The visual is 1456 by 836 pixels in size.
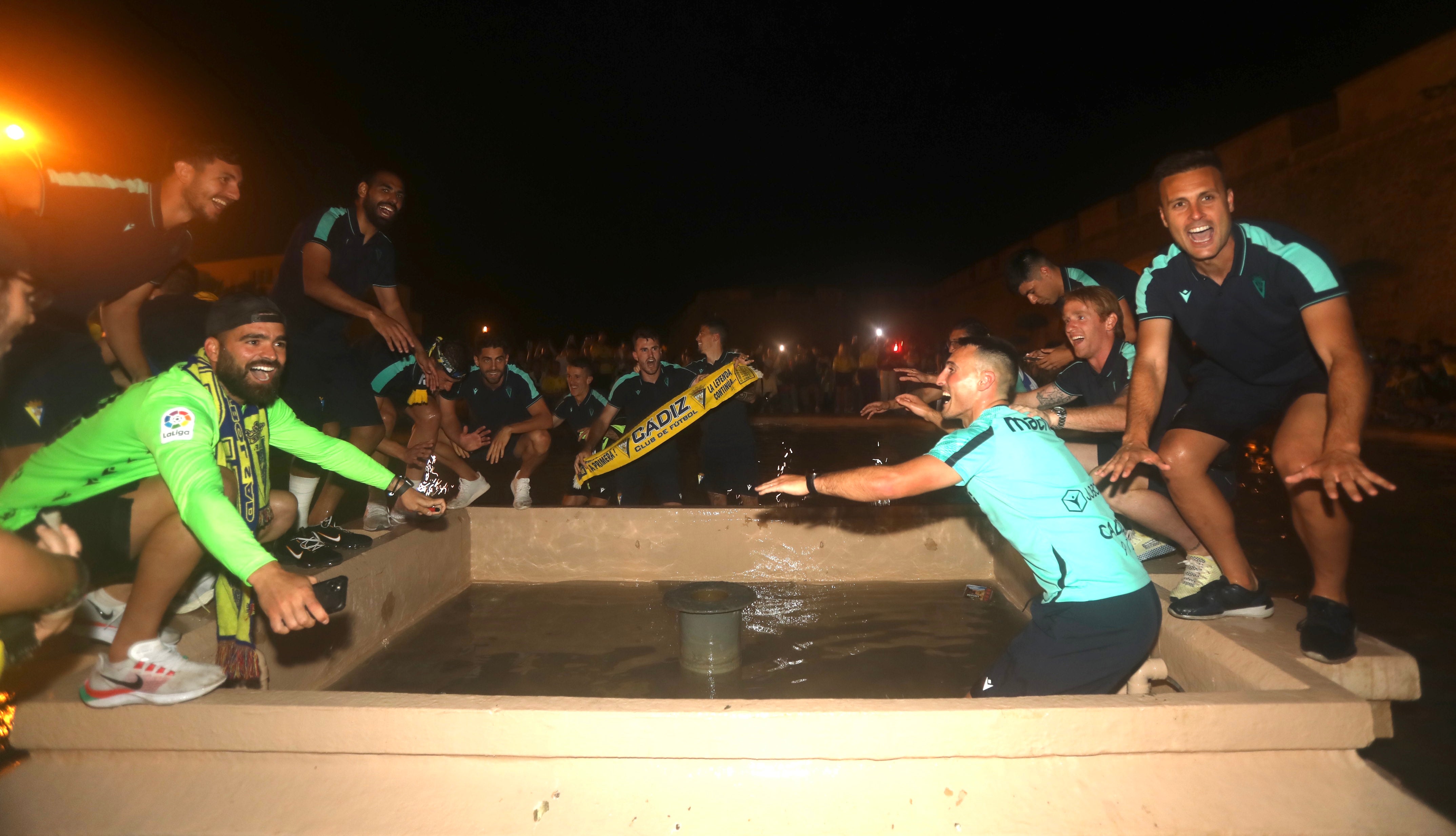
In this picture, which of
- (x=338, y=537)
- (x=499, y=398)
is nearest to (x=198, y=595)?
(x=338, y=537)

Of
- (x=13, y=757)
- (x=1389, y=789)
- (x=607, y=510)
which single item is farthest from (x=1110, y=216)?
(x=13, y=757)

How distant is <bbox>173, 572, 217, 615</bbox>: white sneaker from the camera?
3545mm

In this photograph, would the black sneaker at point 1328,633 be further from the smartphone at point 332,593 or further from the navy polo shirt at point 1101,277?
the smartphone at point 332,593

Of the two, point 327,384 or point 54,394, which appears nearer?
point 54,394

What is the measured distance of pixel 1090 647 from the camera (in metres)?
2.72

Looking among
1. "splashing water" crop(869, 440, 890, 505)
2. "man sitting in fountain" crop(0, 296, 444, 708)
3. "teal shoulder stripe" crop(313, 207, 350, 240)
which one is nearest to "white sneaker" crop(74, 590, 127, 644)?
"man sitting in fountain" crop(0, 296, 444, 708)

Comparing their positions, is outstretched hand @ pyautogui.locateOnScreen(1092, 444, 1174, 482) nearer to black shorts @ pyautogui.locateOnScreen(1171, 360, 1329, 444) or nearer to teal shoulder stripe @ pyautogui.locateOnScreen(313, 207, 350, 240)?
black shorts @ pyautogui.locateOnScreen(1171, 360, 1329, 444)

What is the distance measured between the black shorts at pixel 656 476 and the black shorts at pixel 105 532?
4.22 metres

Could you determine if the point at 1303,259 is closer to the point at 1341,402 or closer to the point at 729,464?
the point at 1341,402

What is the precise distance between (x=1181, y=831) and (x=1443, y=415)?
16882 millimetres

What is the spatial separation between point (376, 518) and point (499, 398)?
2.03 m

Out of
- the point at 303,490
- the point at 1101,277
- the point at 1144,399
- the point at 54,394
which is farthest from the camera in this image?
the point at 303,490

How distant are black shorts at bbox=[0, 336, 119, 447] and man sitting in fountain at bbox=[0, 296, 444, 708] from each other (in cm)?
35

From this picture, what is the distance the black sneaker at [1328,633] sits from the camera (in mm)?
2750
